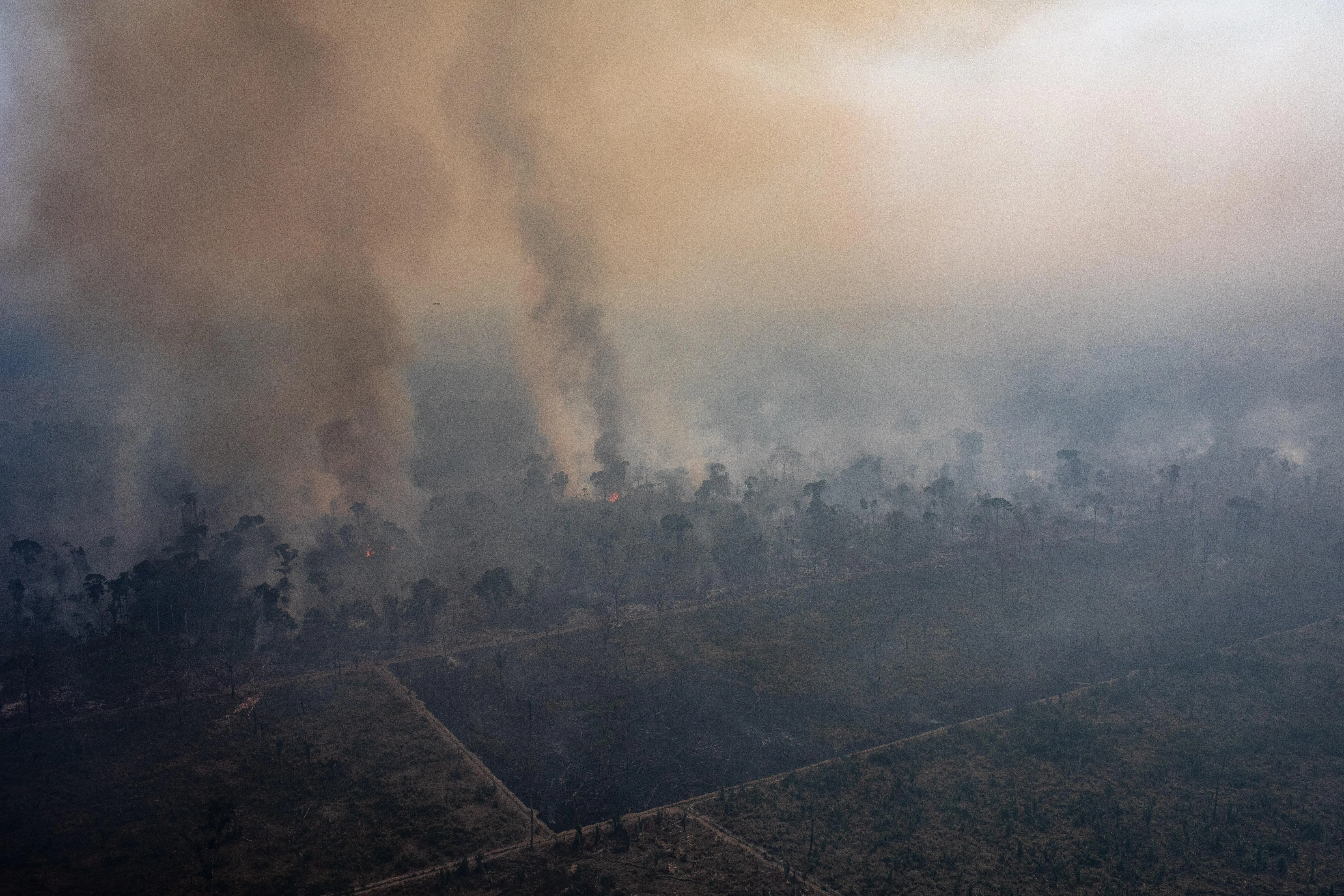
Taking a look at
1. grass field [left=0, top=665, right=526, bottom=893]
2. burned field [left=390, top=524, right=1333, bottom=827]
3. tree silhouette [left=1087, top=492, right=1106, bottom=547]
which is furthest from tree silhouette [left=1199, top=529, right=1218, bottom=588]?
grass field [left=0, top=665, right=526, bottom=893]

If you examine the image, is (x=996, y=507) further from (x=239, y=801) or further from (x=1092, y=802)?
(x=239, y=801)

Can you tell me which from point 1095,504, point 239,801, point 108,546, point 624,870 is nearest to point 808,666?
point 624,870

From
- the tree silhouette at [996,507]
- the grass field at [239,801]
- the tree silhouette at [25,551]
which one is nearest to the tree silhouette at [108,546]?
the tree silhouette at [25,551]

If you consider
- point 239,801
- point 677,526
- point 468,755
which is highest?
point 677,526

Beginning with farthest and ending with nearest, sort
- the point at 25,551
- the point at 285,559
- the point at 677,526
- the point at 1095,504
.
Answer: the point at 1095,504 < the point at 677,526 < the point at 25,551 < the point at 285,559

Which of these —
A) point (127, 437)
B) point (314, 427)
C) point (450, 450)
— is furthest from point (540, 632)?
point (127, 437)

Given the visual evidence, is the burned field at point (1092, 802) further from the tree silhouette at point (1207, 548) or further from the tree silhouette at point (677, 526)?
the tree silhouette at point (677, 526)
